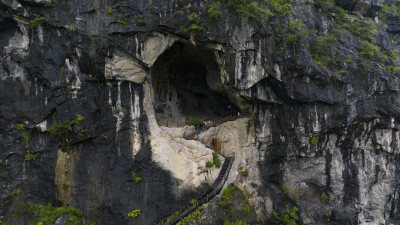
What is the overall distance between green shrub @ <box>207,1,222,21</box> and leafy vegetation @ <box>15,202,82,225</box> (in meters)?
10.3

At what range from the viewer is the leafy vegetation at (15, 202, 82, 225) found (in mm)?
10820

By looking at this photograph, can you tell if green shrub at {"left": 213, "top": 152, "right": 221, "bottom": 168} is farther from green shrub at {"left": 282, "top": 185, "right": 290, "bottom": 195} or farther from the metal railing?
green shrub at {"left": 282, "top": 185, "right": 290, "bottom": 195}

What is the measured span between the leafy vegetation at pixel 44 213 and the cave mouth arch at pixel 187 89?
6363 mm

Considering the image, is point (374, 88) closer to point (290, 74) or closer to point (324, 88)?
point (324, 88)

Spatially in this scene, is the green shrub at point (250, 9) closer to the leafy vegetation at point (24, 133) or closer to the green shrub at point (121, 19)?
the green shrub at point (121, 19)

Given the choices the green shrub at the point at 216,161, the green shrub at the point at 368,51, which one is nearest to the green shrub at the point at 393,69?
the green shrub at the point at 368,51

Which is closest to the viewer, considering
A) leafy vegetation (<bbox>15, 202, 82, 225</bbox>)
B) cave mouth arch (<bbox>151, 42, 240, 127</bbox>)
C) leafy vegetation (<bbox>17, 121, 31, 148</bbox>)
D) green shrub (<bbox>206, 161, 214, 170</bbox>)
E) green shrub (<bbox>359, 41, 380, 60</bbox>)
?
leafy vegetation (<bbox>15, 202, 82, 225</bbox>)

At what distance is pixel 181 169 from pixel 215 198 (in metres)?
2.10

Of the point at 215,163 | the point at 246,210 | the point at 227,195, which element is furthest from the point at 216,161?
the point at 246,210

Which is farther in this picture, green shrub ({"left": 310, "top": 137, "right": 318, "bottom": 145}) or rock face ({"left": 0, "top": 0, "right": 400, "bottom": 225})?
green shrub ({"left": 310, "top": 137, "right": 318, "bottom": 145})

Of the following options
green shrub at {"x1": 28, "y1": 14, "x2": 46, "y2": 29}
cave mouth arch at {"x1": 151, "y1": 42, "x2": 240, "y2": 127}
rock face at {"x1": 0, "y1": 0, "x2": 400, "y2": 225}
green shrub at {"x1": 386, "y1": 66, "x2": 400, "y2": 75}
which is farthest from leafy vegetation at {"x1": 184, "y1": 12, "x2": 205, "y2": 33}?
green shrub at {"x1": 386, "y1": 66, "x2": 400, "y2": 75}

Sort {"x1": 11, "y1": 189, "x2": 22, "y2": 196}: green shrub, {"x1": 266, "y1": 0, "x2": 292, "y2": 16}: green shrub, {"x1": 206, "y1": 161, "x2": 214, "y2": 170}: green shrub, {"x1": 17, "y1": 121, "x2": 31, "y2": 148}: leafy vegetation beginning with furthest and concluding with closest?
{"x1": 266, "y1": 0, "x2": 292, "y2": 16}: green shrub, {"x1": 206, "y1": 161, "x2": 214, "y2": 170}: green shrub, {"x1": 17, "y1": 121, "x2": 31, "y2": 148}: leafy vegetation, {"x1": 11, "y1": 189, "x2": 22, "y2": 196}: green shrub

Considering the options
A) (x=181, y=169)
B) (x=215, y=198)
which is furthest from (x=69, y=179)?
(x=215, y=198)

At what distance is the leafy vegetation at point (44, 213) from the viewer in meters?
10.8
